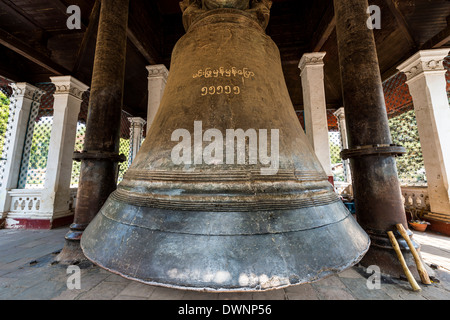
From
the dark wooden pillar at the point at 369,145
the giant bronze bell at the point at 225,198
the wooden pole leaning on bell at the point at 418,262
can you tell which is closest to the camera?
the giant bronze bell at the point at 225,198

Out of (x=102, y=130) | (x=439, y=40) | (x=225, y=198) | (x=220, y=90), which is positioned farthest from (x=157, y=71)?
(x=439, y=40)

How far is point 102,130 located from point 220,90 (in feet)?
6.03

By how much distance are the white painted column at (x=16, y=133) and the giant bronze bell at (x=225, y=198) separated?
6055 millimetres

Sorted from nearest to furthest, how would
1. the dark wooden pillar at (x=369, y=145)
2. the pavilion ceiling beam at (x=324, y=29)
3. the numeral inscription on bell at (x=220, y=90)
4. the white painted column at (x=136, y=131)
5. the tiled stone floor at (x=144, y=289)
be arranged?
the numeral inscription on bell at (x=220, y=90) < the tiled stone floor at (x=144, y=289) < the dark wooden pillar at (x=369, y=145) < the pavilion ceiling beam at (x=324, y=29) < the white painted column at (x=136, y=131)

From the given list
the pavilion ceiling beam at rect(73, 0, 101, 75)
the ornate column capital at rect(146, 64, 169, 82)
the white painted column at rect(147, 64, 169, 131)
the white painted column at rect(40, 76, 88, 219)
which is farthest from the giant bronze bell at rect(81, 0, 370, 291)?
the white painted column at rect(40, 76, 88, 219)

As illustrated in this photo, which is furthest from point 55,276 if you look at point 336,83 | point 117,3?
point 336,83

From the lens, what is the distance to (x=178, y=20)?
15.3 feet

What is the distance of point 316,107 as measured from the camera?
412 cm

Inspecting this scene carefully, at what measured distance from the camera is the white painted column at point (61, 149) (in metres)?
4.35

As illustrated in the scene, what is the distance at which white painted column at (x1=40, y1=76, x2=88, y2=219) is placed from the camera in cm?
435

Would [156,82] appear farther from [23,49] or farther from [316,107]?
[316,107]

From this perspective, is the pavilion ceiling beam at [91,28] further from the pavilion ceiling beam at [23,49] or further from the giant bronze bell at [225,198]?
the giant bronze bell at [225,198]

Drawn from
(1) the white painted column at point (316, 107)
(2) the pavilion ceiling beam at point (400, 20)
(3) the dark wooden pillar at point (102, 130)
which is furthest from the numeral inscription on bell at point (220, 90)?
(2) the pavilion ceiling beam at point (400, 20)
